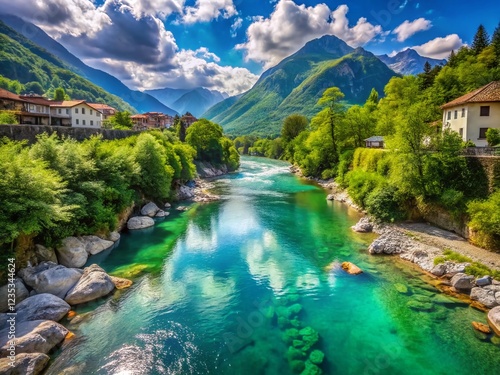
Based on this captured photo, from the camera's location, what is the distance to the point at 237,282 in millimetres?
16391

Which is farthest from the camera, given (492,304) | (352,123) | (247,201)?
(352,123)

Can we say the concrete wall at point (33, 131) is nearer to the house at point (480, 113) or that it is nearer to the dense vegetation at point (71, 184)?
the dense vegetation at point (71, 184)

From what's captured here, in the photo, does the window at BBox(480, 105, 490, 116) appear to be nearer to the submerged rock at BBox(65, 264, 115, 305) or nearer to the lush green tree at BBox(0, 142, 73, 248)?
the submerged rock at BBox(65, 264, 115, 305)

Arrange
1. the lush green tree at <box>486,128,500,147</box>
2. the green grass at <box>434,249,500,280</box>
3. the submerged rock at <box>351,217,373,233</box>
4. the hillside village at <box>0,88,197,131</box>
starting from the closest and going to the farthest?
the green grass at <box>434,249,500,280</box> < the lush green tree at <box>486,128,500,147</box> < the submerged rock at <box>351,217,373,233</box> < the hillside village at <box>0,88,197,131</box>

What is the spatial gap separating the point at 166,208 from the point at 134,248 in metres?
12.4

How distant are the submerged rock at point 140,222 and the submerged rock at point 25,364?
16.5 metres

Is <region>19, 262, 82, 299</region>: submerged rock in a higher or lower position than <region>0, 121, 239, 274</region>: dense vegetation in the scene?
lower

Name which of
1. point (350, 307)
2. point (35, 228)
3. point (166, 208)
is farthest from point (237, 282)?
point (166, 208)

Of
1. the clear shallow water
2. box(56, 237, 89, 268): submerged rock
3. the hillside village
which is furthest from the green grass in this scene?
the hillside village

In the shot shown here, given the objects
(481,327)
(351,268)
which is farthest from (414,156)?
(481,327)

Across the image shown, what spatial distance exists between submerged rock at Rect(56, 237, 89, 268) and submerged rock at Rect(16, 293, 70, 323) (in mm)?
4647

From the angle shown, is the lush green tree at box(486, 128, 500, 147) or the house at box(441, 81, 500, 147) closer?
the lush green tree at box(486, 128, 500, 147)

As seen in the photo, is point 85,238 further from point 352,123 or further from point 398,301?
point 352,123

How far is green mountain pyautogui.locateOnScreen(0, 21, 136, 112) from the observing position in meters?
119
